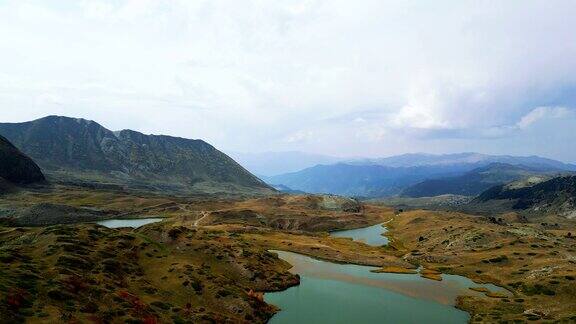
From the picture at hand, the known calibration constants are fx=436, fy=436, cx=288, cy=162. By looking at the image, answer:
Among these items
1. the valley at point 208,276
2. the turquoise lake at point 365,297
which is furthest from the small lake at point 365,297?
the valley at point 208,276

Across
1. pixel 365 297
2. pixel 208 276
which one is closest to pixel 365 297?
pixel 365 297

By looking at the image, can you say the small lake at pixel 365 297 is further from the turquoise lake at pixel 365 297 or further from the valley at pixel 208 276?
the valley at pixel 208 276

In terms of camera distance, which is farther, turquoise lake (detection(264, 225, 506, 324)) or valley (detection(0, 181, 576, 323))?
turquoise lake (detection(264, 225, 506, 324))

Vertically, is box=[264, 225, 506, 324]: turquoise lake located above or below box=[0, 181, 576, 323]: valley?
below

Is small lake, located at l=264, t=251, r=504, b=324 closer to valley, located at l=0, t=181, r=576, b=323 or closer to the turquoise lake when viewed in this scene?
the turquoise lake

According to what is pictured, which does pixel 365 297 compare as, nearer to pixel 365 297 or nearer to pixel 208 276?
pixel 365 297

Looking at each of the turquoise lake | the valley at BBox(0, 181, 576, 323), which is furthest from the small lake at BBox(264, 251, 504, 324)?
the valley at BBox(0, 181, 576, 323)

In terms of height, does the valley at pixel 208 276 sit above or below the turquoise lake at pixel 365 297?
above

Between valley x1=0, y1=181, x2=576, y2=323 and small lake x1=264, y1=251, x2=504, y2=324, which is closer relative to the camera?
valley x1=0, y1=181, x2=576, y2=323
